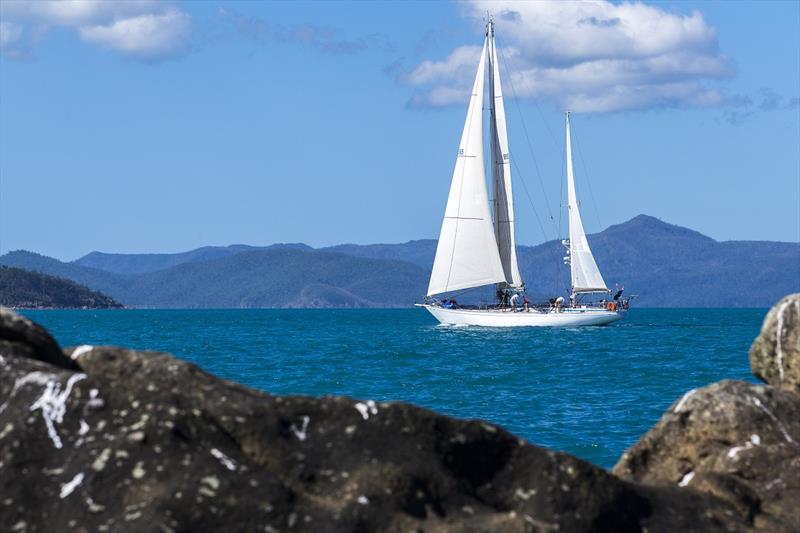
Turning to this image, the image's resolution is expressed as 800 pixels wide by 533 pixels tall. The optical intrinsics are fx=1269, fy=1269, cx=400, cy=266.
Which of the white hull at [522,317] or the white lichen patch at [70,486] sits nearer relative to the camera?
the white lichen patch at [70,486]

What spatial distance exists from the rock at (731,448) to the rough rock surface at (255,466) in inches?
20.0

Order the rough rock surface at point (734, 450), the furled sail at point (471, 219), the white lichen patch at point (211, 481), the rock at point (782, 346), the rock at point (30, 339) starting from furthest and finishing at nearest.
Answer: the furled sail at point (471, 219) < the rock at point (782, 346) < the rough rock surface at point (734, 450) < the rock at point (30, 339) < the white lichen patch at point (211, 481)

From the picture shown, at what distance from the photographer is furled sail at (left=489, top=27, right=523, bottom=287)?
80938 mm

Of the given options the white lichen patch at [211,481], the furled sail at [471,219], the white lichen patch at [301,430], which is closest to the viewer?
the white lichen patch at [211,481]

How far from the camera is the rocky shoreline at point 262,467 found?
7.77 metres

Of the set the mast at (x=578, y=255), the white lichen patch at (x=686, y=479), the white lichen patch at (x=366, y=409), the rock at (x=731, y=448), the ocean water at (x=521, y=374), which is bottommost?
the ocean water at (x=521, y=374)

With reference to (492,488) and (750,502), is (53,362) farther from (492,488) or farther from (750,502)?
(750,502)

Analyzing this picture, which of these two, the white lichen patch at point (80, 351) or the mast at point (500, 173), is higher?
the mast at point (500, 173)

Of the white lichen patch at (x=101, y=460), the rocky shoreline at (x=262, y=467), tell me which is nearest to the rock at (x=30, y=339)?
the rocky shoreline at (x=262, y=467)

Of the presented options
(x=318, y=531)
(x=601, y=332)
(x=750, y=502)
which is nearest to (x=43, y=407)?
(x=318, y=531)

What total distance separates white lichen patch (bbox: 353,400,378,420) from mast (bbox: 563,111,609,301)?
287 ft

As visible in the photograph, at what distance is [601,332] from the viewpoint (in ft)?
286

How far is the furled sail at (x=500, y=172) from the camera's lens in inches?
3187

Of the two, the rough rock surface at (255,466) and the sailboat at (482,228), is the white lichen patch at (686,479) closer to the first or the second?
the rough rock surface at (255,466)
